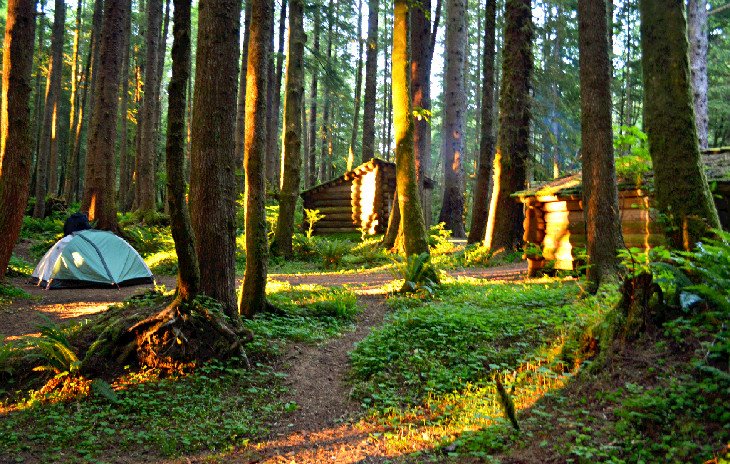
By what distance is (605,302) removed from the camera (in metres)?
6.70

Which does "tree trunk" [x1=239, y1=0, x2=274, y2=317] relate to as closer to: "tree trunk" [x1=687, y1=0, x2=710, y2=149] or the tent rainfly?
the tent rainfly

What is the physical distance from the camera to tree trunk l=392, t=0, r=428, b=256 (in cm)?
1137

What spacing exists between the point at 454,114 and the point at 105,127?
14.6 meters

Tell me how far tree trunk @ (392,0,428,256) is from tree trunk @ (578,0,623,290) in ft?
12.4

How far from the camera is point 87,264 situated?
484 inches

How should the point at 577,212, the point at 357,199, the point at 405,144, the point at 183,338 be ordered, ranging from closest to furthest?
the point at 183,338
the point at 405,144
the point at 577,212
the point at 357,199

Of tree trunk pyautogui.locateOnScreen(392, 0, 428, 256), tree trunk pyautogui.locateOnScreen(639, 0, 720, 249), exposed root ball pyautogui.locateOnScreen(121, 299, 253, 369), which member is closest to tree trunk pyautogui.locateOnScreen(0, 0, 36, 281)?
exposed root ball pyautogui.locateOnScreen(121, 299, 253, 369)

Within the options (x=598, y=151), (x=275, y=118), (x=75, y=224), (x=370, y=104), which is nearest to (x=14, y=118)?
(x=75, y=224)

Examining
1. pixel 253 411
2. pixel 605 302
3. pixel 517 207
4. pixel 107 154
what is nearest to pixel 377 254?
pixel 517 207

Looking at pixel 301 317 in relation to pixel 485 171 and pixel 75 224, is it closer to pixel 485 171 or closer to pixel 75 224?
pixel 75 224

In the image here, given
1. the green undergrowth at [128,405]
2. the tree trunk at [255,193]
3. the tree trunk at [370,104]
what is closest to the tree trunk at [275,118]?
the tree trunk at [370,104]

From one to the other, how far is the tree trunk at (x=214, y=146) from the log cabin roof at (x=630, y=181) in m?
8.01

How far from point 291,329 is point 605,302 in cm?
463

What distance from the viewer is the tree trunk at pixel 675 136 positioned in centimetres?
520
